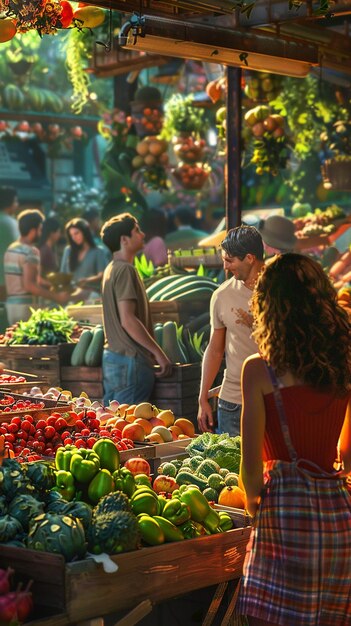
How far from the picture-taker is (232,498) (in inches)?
165

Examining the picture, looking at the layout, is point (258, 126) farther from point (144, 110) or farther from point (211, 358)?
point (211, 358)

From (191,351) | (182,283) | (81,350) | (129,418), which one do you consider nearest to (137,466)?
(129,418)

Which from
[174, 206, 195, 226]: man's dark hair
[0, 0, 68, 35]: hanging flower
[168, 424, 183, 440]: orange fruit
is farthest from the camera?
[174, 206, 195, 226]: man's dark hair

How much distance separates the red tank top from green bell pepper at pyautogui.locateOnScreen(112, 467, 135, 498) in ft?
2.73

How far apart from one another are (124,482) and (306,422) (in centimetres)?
95

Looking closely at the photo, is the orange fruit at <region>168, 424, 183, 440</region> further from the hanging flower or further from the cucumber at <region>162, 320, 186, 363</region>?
the cucumber at <region>162, 320, 186, 363</region>

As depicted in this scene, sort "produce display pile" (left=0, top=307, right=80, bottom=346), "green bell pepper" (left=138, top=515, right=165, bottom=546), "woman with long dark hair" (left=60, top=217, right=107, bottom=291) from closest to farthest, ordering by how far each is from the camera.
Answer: "green bell pepper" (left=138, top=515, right=165, bottom=546), "produce display pile" (left=0, top=307, right=80, bottom=346), "woman with long dark hair" (left=60, top=217, right=107, bottom=291)

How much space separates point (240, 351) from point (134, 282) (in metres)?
1.58

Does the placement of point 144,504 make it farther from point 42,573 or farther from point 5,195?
point 5,195

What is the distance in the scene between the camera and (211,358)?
18.1 feet

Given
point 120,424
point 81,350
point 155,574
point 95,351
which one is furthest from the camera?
point 81,350

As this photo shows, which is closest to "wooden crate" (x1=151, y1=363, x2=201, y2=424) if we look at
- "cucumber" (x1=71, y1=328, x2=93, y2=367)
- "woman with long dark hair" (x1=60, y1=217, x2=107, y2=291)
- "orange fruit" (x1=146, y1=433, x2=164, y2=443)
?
"cucumber" (x1=71, y1=328, x2=93, y2=367)

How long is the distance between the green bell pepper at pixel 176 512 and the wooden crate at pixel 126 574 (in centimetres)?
9

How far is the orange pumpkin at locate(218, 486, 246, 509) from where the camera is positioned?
4.18 meters
